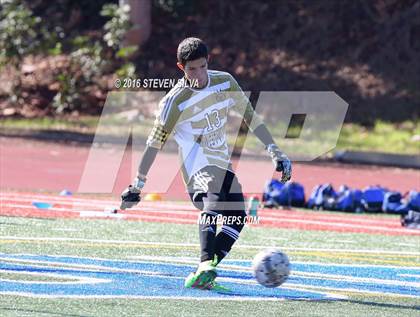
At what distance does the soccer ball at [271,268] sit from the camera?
719cm

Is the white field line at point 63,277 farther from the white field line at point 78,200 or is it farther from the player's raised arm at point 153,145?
the white field line at point 78,200

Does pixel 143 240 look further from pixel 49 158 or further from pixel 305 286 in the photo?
pixel 49 158

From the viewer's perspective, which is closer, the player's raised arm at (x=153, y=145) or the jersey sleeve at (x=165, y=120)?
the player's raised arm at (x=153, y=145)

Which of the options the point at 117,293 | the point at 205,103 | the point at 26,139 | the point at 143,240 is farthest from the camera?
the point at 26,139

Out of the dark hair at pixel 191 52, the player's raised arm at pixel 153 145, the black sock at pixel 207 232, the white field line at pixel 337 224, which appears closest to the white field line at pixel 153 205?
the white field line at pixel 337 224

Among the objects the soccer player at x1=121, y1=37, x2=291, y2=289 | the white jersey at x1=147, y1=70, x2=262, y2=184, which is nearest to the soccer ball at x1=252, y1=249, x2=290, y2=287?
the soccer player at x1=121, y1=37, x2=291, y2=289

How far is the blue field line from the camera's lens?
7.05 meters

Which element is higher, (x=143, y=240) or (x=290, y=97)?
(x=290, y=97)

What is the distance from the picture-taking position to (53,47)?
2367 centimetres

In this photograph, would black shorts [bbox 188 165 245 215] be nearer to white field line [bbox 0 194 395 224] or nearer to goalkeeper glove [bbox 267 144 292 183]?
goalkeeper glove [bbox 267 144 292 183]

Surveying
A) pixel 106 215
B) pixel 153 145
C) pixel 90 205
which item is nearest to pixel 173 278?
pixel 153 145

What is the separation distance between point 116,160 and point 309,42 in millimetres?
7285

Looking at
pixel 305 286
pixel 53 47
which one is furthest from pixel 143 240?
pixel 53 47

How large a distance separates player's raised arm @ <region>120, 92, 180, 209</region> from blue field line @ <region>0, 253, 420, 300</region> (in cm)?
60
